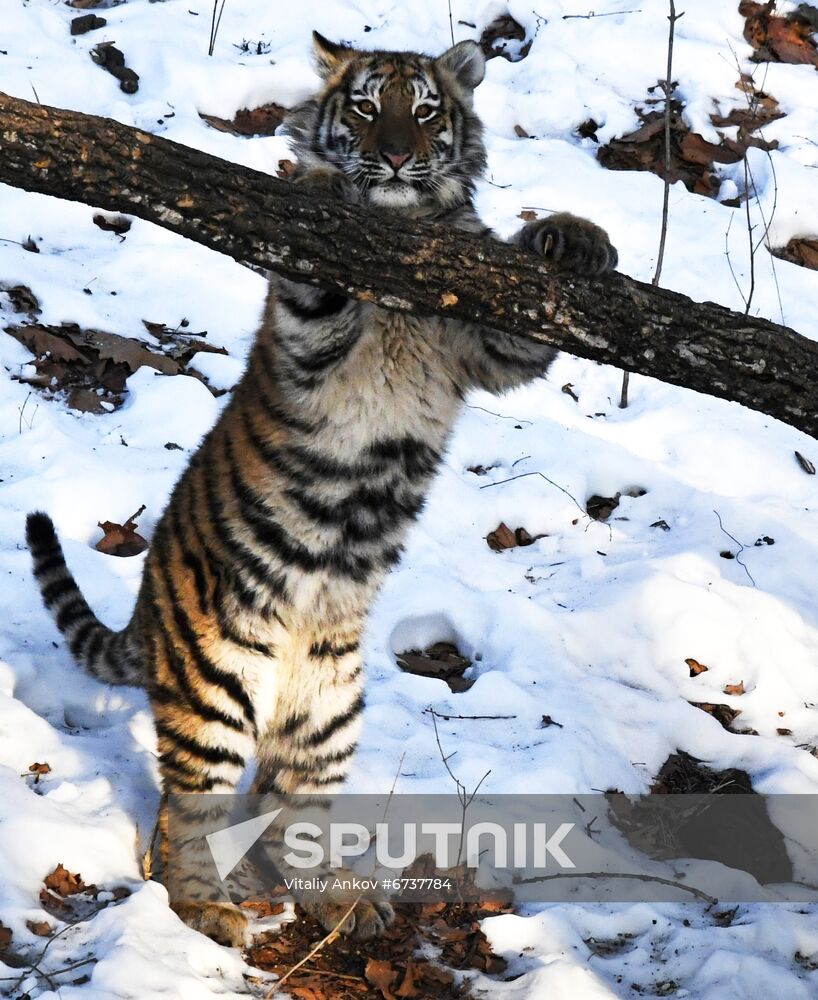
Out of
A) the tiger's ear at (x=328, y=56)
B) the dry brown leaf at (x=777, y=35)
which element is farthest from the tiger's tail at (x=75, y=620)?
the dry brown leaf at (x=777, y=35)

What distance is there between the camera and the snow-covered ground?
3.58 m

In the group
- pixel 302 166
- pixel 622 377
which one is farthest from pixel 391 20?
pixel 302 166

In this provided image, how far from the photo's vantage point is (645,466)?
20.4 feet

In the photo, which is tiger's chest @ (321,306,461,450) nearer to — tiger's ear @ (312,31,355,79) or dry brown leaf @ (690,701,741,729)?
tiger's ear @ (312,31,355,79)

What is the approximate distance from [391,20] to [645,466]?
4983mm

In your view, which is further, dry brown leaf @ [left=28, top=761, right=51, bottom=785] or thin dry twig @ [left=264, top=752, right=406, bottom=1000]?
dry brown leaf @ [left=28, top=761, right=51, bottom=785]

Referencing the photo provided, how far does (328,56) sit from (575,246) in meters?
1.77

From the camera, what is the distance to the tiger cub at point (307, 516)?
3660 mm

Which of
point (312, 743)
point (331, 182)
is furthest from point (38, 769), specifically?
point (331, 182)

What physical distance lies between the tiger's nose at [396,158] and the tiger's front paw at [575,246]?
2.79ft

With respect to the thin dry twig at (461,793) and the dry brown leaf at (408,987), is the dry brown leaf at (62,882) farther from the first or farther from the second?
the thin dry twig at (461,793)

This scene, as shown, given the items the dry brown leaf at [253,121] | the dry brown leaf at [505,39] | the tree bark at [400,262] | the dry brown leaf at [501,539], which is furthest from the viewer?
the dry brown leaf at [505,39]
